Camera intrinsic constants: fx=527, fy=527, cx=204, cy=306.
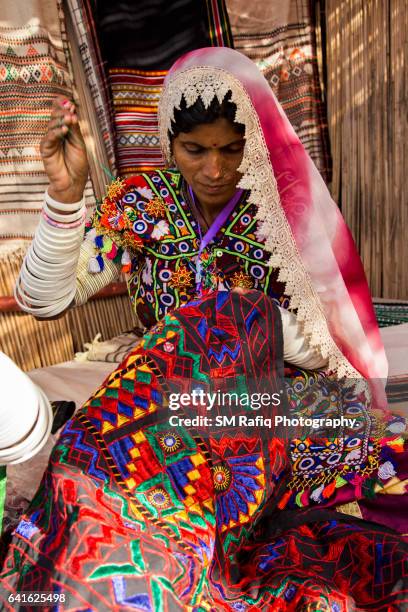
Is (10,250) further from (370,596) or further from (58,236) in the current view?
(370,596)

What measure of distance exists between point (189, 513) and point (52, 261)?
66 centimetres

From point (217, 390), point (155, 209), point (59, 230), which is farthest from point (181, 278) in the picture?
point (217, 390)

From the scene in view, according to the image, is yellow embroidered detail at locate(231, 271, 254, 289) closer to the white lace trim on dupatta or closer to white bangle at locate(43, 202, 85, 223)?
the white lace trim on dupatta

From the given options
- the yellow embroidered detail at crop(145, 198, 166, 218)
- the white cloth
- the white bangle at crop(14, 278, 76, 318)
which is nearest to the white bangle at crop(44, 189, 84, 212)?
the white bangle at crop(14, 278, 76, 318)

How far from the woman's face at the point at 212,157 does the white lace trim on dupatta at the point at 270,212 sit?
0.06m

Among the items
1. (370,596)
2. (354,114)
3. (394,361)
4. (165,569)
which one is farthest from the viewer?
(354,114)

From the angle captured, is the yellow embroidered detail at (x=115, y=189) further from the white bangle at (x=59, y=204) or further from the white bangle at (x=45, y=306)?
the white bangle at (x=59, y=204)

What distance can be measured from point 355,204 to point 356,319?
6.62 feet

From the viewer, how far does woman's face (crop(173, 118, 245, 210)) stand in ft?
4.51

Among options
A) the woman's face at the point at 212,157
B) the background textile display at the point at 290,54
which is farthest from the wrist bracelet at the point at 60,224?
the background textile display at the point at 290,54

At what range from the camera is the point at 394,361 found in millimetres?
2008

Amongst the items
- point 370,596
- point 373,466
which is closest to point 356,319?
point 373,466

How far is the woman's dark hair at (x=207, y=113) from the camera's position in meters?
1.36

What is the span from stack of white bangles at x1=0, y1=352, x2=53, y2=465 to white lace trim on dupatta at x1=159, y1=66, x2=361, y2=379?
72cm
